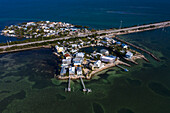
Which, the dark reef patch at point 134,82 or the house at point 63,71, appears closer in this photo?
the dark reef patch at point 134,82

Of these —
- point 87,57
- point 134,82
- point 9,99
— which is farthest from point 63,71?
point 134,82

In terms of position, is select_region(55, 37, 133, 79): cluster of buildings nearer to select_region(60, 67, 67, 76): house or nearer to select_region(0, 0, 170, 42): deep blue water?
select_region(60, 67, 67, 76): house

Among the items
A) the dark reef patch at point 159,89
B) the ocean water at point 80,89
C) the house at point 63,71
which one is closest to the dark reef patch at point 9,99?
the ocean water at point 80,89

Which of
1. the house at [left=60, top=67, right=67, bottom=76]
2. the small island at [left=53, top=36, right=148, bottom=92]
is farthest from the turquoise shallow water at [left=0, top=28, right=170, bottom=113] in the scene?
the house at [left=60, top=67, right=67, bottom=76]

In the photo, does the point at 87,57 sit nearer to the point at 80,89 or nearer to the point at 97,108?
the point at 80,89

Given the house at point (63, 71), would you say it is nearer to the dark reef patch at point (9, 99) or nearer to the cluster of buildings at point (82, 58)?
the cluster of buildings at point (82, 58)

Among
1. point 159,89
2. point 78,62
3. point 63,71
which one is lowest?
point 159,89

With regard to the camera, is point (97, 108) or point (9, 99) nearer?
point (97, 108)

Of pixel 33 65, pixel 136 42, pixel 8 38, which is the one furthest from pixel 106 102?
pixel 8 38
